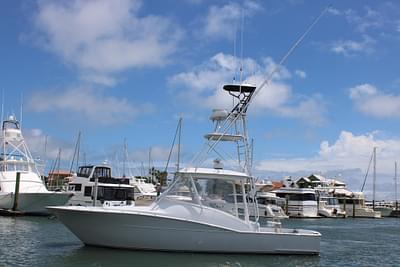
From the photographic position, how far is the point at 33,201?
134ft

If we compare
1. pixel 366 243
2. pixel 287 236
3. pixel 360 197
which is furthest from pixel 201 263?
pixel 360 197

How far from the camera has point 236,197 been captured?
65.4 ft

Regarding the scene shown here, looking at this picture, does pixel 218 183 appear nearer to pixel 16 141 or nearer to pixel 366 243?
pixel 366 243

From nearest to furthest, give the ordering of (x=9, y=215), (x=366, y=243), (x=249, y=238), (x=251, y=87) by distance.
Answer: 1. (x=249, y=238)
2. (x=251, y=87)
3. (x=366, y=243)
4. (x=9, y=215)

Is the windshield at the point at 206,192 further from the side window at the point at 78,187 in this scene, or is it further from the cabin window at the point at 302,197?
the cabin window at the point at 302,197

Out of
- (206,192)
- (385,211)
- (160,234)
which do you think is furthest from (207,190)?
(385,211)

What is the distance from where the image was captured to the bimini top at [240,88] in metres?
21.4

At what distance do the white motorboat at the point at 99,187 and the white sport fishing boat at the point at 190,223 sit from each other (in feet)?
74.6

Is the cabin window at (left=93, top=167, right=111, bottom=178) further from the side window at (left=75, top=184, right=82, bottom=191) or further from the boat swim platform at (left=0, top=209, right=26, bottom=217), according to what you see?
the boat swim platform at (left=0, top=209, right=26, bottom=217)

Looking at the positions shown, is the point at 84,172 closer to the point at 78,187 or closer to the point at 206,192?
the point at 78,187

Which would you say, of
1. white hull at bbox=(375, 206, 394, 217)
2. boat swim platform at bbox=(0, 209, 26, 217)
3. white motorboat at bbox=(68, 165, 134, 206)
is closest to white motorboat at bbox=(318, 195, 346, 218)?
white hull at bbox=(375, 206, 394, 217)

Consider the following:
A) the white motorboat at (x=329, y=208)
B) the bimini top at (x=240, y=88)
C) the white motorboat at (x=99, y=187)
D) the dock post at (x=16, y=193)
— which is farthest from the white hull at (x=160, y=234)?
the white motorboat at (x=329, y=208)

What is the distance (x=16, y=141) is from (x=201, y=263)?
3104 cm

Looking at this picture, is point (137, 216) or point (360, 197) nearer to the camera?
point (137, 216)
